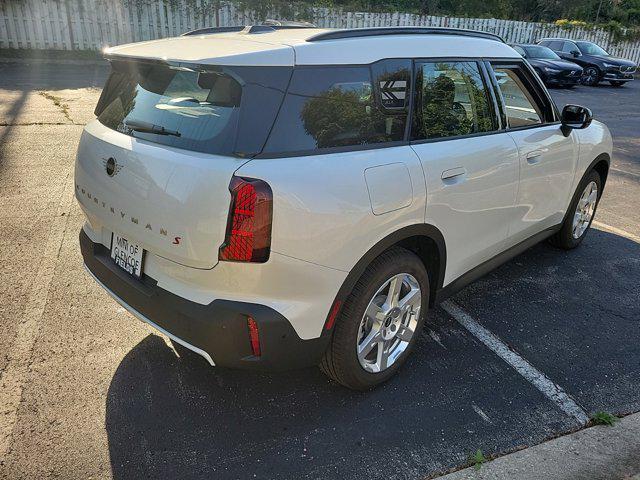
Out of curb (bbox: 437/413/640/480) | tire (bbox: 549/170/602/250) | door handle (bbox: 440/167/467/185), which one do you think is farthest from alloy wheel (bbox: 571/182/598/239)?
curb (bbox: 437/413/640/480)

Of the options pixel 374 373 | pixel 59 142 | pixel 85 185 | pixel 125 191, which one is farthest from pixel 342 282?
pixel 59 142

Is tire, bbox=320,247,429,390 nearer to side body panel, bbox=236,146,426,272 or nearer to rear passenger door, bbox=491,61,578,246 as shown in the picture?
side body panel, bbox=236,146,426,272

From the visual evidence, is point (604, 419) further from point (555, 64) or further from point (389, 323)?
point (555, 64)

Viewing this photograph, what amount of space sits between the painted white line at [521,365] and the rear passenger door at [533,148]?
2.09 ft

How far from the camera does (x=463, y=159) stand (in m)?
2.95

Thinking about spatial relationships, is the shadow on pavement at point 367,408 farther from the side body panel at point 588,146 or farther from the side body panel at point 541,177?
the side body panel at point 588,146

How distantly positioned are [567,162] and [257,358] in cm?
307

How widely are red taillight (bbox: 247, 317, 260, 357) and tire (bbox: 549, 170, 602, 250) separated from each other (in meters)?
3.35

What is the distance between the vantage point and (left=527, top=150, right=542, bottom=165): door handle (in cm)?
353

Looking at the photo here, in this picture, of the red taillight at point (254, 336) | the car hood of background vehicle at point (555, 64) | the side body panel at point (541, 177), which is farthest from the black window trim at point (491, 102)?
the car hood of background vehicle at point (555, 64)

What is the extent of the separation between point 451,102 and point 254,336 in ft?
6.09

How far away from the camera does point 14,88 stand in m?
10.8

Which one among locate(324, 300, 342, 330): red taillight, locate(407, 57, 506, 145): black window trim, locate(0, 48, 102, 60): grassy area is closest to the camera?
locate(324, 300, 342, 330): red taillight

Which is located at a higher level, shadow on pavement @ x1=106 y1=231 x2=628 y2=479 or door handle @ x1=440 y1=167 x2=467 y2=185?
door handle @ x1=440 y1=167 x2=467 y2=185
